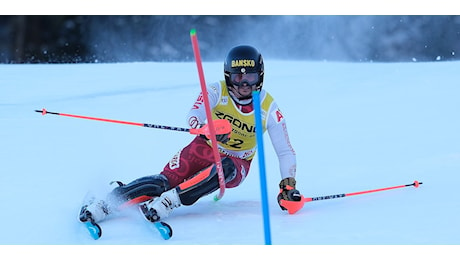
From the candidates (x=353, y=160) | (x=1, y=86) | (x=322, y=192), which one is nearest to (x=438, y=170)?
(x=353, y=160)

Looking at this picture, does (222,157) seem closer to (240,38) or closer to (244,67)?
(244,67)

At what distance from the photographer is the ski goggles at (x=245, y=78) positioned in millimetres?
3326

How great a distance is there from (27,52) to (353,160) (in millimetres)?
3474

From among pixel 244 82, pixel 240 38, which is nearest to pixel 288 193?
pixel 244 82

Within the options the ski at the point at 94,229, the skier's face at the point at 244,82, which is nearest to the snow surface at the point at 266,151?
the ski at the point at 94,229

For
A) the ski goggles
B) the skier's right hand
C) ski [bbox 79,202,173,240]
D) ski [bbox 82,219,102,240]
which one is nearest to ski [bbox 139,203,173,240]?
ski [bbox 79,202,173,240]

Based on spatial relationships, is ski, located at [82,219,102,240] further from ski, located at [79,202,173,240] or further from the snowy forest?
the snowy forest

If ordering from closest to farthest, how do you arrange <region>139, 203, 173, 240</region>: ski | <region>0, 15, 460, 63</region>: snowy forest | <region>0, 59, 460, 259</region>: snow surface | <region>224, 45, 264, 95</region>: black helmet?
<region>139, 203, 173, 240</region>: ski, <region>0, 59, 460, 259</region>: snow surface, <region>224, 45, 264, 95</region>: black helmet, <region>0, 15, 460, 63</region>: snowy forest

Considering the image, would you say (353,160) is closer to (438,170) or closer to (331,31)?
(438,170)

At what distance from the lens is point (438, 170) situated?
421 centimetres

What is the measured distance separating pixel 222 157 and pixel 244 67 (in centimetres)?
41

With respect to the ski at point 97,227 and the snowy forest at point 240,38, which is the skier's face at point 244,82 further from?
the snowy forest at point 240,38

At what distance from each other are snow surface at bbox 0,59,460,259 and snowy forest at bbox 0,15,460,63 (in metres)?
0.11

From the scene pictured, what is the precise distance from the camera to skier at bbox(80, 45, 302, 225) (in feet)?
10.6
